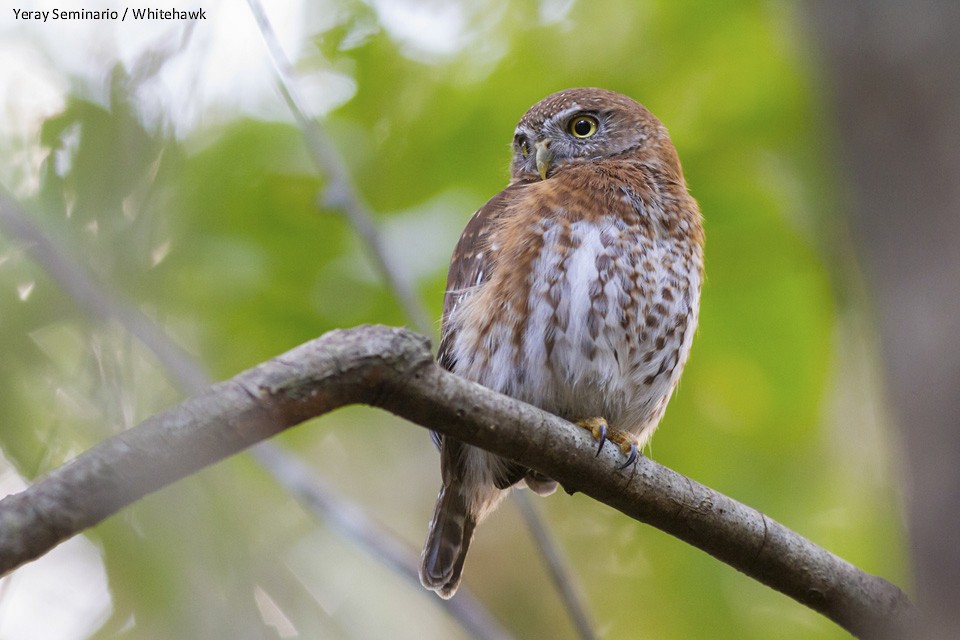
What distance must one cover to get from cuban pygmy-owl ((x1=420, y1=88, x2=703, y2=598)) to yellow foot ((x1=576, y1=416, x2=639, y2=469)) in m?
0.03

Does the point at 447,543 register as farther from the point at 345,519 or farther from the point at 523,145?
the point at 523,145

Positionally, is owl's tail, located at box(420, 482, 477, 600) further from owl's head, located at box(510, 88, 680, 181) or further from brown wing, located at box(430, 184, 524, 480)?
owl's head, located at box(510, 88, 680, 181)

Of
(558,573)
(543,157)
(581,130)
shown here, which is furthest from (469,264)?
(558,573)

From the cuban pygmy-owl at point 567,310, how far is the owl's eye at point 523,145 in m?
0.41

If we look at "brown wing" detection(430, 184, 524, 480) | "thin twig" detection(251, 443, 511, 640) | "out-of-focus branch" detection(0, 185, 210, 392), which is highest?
"out-of-focus branch" detection(0, 185, 210, 392)

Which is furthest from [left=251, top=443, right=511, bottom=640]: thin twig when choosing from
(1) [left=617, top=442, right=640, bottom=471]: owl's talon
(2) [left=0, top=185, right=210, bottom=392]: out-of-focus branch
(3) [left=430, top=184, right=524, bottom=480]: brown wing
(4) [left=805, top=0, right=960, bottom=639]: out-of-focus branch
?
(4) [left=805, top=0, right=960, bottom=639]: out-of-focus branch

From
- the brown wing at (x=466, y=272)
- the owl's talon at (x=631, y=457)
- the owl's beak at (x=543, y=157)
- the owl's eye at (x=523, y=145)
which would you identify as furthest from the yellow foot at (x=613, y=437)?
the owl's eye at (x=523, y=145)

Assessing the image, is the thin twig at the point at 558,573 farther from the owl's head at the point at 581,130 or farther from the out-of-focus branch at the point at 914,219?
the out-of-focus branch at the point at 914,219

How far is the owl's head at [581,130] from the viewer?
14.9ft

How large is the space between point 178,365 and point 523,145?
2032 millimetres

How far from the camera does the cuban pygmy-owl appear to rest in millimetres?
3709

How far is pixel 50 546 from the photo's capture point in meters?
1.91

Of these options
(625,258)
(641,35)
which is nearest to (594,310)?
(625,258)

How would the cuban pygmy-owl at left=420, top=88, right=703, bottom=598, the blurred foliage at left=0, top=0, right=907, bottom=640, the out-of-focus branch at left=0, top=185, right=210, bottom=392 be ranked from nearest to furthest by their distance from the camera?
the out-of-focus branch at left=0, top=185, right=210, bottom=392
the cuban pygmy-owl at left=420, top=88, right=703, bottom=598
the blurred foliage at left=0, top=0, right=907, bottom=640
